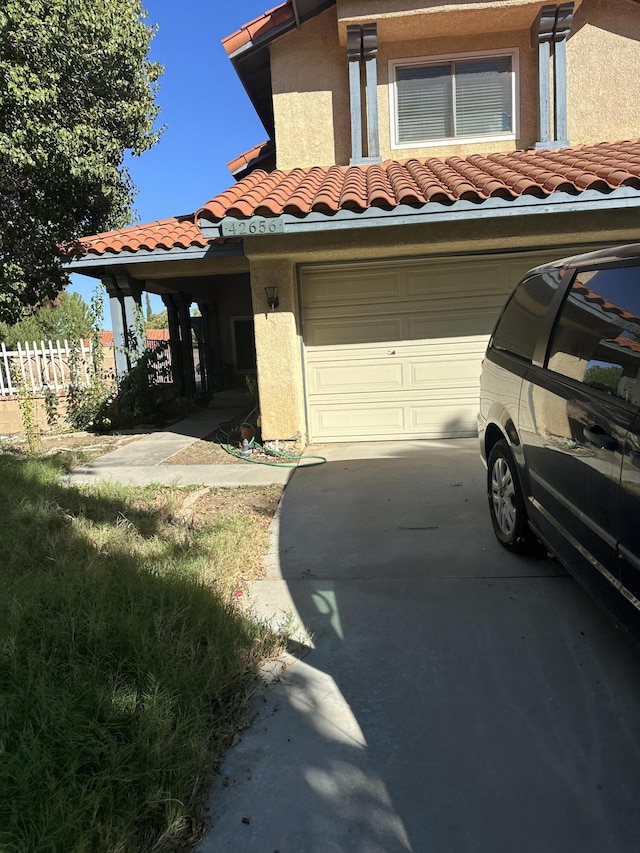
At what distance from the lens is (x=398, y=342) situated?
8273 millimetres

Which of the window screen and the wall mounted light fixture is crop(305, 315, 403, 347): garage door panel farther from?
the window screen

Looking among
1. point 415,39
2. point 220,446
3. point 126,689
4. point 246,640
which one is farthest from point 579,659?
point 415,39

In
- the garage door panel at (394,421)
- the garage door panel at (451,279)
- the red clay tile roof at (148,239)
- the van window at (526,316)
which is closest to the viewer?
Answer: the van window at (526,316)

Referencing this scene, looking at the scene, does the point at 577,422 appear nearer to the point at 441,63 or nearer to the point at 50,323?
the point at 441,63

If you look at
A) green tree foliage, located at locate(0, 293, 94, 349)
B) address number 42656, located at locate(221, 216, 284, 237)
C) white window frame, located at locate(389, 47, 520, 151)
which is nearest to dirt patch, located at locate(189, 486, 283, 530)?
address number 42656, located at locate(221, 216, 284, 237)

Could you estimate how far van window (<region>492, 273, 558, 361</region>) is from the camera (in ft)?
12.6

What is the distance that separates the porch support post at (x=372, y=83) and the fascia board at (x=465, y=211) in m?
2.83

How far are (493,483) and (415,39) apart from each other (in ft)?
24.4

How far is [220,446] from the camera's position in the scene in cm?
873

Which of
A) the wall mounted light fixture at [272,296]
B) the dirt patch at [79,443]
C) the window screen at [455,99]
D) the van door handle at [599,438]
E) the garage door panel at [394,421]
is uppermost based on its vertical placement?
the window screen at [455,99]

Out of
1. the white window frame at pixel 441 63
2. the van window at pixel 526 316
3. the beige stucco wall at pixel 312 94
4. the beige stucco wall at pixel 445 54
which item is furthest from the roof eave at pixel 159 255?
the van window at pixel 526 316

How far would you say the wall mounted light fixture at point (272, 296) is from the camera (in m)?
7.64

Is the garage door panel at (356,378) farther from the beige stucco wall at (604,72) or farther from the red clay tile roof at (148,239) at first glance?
the beige stucco wall at (604,72)

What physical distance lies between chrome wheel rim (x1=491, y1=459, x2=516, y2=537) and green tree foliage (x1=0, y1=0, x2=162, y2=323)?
1010 cm
